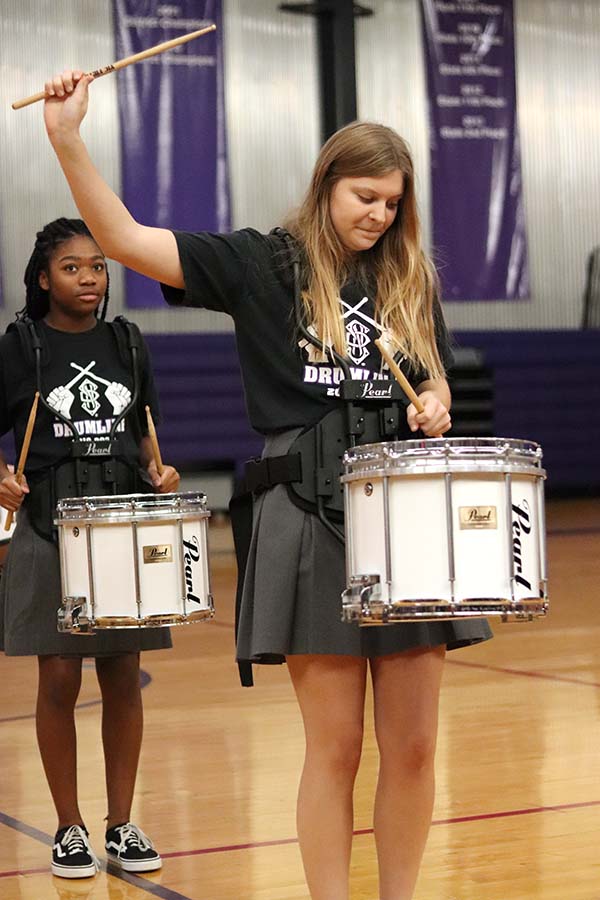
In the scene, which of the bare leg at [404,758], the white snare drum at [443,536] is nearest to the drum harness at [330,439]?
the white snare drum at [443,536]

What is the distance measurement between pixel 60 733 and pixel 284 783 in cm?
101

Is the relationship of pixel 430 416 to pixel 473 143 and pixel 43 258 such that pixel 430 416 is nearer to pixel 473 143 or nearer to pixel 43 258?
pixel 43 258

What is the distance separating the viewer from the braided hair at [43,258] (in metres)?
4.17

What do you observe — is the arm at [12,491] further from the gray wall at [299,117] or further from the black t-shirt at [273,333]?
the gray wall at [299,117]

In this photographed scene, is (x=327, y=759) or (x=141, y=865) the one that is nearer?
(x=327, y=759)

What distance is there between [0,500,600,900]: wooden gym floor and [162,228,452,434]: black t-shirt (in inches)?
53.3

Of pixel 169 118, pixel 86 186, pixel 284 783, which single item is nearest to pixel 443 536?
pixel 86 186

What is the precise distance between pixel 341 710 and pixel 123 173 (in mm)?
12160

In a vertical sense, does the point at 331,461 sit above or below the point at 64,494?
above

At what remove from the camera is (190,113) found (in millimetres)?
14516

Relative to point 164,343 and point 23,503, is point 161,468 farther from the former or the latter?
point 164,343

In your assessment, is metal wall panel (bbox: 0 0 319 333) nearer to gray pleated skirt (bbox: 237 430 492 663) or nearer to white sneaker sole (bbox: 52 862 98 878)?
white sneaker sole (bbox: 52 862 98 878)

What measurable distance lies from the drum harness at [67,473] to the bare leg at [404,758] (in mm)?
1323

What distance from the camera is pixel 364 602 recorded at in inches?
104
